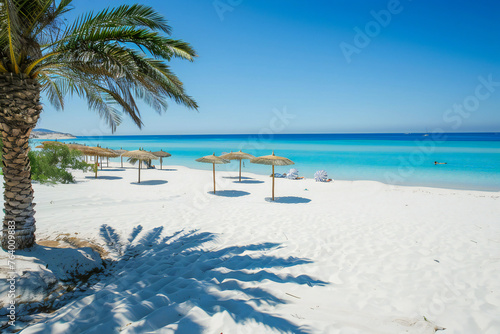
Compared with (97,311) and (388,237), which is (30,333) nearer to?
(97,311)

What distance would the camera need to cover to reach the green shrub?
33.2 ft

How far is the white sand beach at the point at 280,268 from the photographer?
238 centimetres

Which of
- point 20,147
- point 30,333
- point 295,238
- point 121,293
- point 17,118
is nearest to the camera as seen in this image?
point 30,333

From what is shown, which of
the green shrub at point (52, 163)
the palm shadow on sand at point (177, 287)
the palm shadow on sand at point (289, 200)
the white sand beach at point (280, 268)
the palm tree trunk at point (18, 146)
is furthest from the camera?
the green shrub at point (52, 163)

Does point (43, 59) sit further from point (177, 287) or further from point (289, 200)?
point (289, 200)

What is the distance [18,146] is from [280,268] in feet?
14.1

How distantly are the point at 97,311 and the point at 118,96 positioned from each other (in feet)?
10.3

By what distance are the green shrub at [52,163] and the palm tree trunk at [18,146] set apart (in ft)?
27.2

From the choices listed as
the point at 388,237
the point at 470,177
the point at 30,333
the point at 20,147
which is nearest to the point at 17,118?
the point at 20,147

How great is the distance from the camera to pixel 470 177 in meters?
17.0

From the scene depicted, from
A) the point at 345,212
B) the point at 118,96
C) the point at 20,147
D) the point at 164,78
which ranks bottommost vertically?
the point at 345,212
